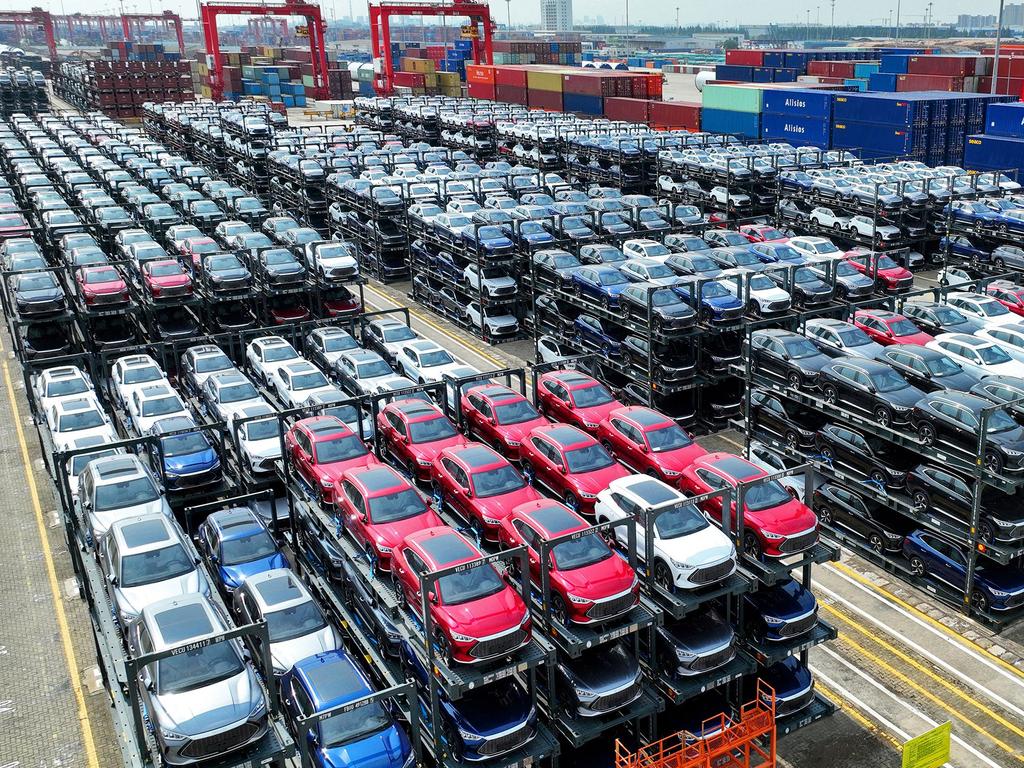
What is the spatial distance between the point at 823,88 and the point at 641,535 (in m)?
57.7

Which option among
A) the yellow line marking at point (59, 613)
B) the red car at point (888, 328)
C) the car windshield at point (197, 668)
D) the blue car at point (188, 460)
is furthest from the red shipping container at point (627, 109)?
the car windshield at point (197, 668)

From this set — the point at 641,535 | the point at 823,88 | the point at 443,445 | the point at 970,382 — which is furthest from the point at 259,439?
the point at 823,88

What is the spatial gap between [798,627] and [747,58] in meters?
101

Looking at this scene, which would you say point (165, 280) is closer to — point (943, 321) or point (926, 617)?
point (943, 321)

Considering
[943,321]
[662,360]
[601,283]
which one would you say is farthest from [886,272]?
[662,360]

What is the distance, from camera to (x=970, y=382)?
21.9 meters

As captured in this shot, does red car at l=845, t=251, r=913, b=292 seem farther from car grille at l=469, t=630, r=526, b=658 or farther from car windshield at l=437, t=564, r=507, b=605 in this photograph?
car grille at l=469, t=630, r=526, b=658

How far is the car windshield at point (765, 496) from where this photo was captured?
16516 millimetres

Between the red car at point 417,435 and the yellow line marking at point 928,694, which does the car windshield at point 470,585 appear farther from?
the yellow line marking at point 928,694

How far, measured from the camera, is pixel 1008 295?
30281 mm

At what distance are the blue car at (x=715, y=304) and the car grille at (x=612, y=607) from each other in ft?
45.9

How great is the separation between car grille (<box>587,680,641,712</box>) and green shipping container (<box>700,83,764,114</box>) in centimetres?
5667

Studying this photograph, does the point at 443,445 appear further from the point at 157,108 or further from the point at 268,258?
the point at 157,108

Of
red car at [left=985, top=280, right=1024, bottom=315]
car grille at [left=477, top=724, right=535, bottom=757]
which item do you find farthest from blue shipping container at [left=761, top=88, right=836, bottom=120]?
car grille at [left=477, top=724, right=535, bottom=757]
